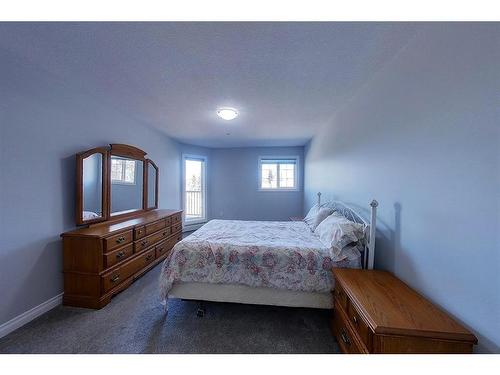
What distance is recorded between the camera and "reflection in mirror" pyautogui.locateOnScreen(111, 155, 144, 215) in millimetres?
2750

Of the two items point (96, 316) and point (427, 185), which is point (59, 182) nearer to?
point (96, 316)

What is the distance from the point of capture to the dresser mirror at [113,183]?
88.4 inches

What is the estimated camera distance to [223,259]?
189 centimetres

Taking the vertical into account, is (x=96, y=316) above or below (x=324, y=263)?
below

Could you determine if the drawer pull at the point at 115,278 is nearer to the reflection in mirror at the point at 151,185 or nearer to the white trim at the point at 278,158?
the reflection in mirror at the point at 151,185

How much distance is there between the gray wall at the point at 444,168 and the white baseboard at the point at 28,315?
3218 mm

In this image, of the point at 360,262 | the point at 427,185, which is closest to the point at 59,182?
the point at 360,262

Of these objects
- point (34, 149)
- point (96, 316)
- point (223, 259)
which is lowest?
point (96, 316)

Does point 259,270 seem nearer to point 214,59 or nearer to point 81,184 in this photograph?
point 214,59

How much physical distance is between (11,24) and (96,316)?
243 centimetres

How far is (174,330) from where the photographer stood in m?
1.72

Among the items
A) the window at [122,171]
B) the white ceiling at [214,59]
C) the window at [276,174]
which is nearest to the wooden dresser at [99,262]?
the window at [122,171]
